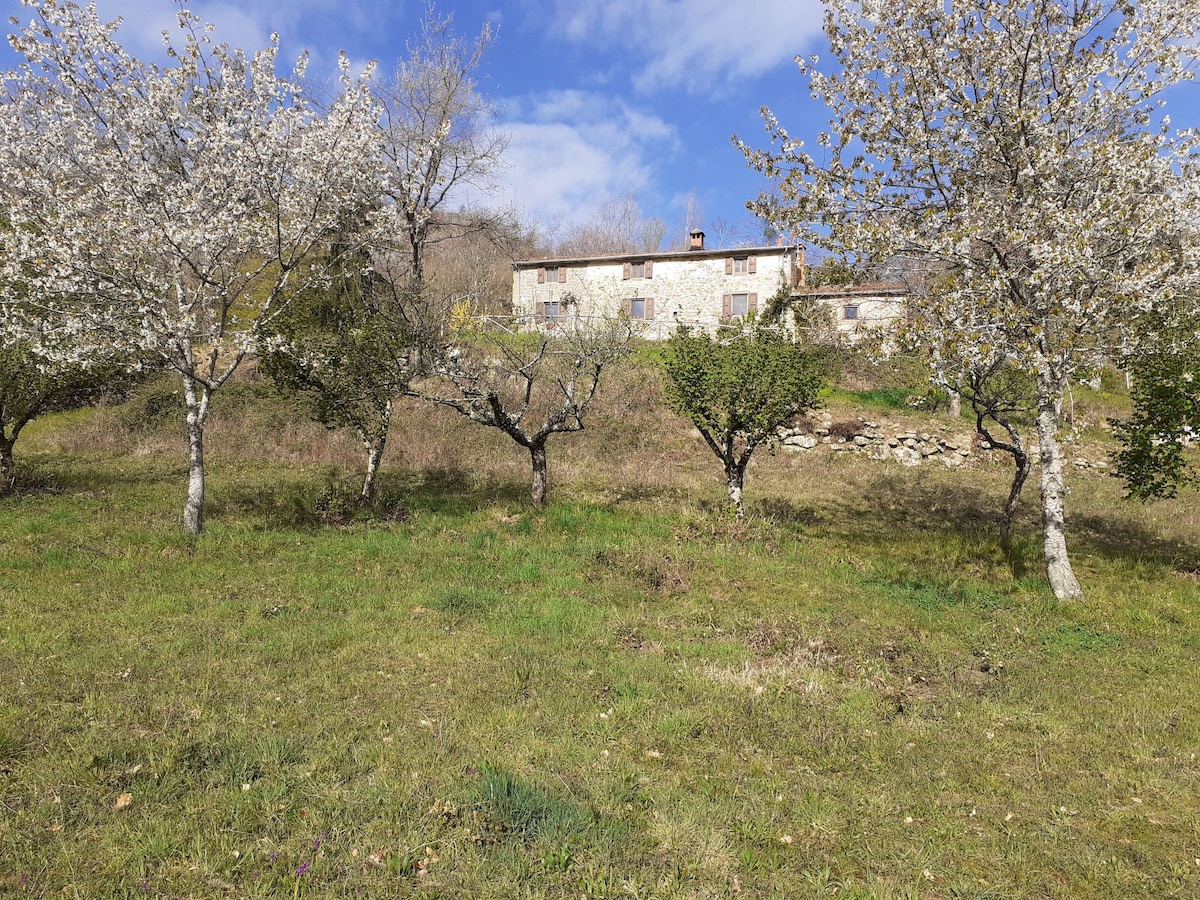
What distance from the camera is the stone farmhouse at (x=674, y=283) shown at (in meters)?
41.9

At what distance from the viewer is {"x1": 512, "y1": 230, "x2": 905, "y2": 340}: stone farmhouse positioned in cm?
4194

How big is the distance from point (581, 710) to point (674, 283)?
39502mm

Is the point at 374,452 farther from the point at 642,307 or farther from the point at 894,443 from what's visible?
the point at 642,307

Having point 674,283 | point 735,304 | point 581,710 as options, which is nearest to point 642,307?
point 674,283

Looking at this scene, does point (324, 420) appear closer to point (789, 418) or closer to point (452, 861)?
point (789, 418)

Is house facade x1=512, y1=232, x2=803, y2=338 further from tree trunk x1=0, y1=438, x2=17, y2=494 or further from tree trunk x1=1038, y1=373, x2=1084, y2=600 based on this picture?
tree trunk x1=1038, y1=373, x2=1084, y2=600

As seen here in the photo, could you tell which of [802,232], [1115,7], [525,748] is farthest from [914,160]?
[525,748]

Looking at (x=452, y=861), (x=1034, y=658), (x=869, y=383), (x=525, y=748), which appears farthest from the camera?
(x=869, y=383)

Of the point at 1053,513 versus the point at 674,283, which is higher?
the point at 674,283

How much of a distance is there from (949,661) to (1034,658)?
1.32m

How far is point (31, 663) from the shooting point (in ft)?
24.6

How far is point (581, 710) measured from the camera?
714 centimetres

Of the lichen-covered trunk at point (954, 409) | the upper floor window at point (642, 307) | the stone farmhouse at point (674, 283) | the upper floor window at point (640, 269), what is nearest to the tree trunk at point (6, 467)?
the stone farmhouse at point (674, 283)

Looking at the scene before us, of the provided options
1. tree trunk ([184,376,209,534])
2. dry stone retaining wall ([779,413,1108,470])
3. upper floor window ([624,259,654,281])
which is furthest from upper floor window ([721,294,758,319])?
tree trunk ([184,376,209,534])
